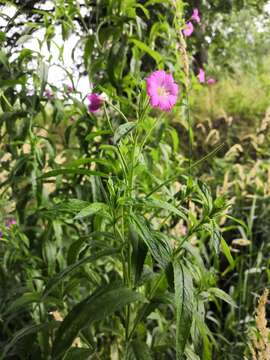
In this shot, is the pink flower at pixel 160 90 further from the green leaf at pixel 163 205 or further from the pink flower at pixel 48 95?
the pink flower at pixel 48 95

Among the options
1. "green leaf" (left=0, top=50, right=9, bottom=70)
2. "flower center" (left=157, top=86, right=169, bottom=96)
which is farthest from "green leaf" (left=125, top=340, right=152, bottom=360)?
"green leaf" (left=0, top=50, right=9, bottom=70)

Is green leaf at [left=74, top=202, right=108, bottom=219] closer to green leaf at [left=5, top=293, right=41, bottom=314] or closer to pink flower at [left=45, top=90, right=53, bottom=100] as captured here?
green leaf at [left=5, top=293, right=41, bottom=314]

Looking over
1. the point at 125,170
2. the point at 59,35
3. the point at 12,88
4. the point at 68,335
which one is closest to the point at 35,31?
the point at 59,35

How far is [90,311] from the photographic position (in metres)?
1.25

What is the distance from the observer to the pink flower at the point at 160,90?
1374 mm

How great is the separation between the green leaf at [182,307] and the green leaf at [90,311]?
0.10m

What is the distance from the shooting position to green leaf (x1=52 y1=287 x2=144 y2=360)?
1.22 m

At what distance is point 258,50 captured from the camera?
8.49 meters

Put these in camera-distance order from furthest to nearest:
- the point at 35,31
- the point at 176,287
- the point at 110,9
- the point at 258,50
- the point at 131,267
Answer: the point at 258,50
the point at 35,31
the point at 110,9
the point at 131,267
the point at 176,287

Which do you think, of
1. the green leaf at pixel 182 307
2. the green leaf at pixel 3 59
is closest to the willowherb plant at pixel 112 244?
the green leaf at pixel 182 307

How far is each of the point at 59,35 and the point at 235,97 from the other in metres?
3.03

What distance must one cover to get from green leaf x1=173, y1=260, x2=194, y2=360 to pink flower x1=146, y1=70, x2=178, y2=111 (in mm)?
421

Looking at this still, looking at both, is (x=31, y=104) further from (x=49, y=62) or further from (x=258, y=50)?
(x=258, y=50)

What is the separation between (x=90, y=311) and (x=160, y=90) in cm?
56
